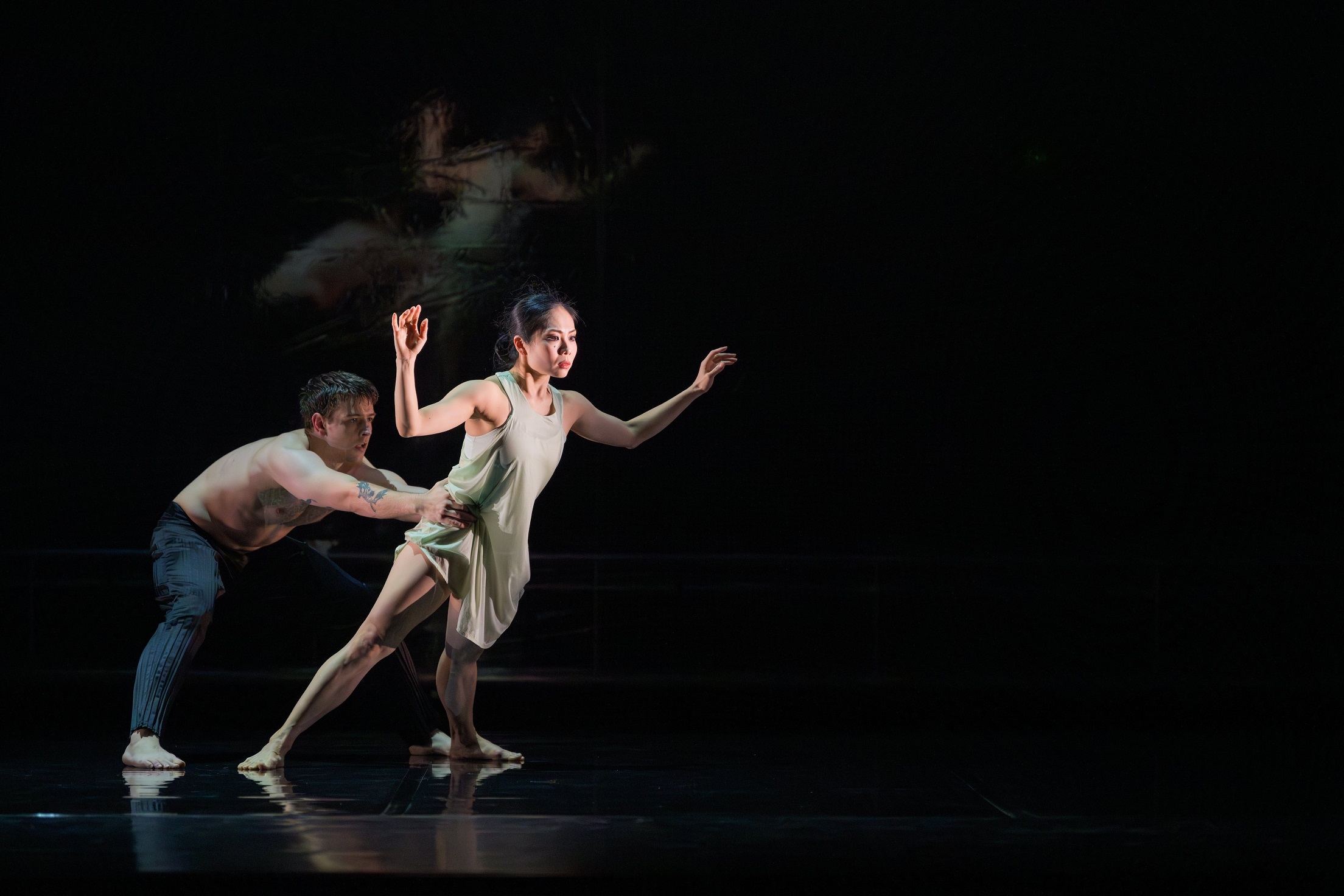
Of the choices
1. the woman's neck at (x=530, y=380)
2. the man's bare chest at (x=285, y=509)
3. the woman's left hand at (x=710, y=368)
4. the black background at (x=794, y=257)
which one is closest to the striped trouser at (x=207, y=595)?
the man's bare chest at (x=285, y=509)

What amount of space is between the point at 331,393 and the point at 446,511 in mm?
541

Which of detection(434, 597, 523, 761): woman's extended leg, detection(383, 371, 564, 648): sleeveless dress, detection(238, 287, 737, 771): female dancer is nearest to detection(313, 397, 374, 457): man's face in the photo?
detection(238, 287, 737, 771): female dancer

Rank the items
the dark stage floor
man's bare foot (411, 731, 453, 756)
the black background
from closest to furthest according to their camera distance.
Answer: the dark stage floor, man's bare foot (411, 731, 453, 756), the black background

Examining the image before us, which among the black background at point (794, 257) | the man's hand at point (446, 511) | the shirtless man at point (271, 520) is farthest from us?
the black background at point (794, 257)

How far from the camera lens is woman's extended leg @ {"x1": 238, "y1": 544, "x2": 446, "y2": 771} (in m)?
3.91

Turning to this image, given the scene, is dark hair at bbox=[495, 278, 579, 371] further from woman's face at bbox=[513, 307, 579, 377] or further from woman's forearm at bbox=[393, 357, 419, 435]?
woman's forearm at bbox=[393, 357, 419, 435]

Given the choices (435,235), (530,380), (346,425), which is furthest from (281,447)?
(435,235)

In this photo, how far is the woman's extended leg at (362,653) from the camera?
154 inches

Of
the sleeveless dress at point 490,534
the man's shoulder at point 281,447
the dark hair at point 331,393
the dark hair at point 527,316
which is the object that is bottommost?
the sleeveless dress at point 490,534

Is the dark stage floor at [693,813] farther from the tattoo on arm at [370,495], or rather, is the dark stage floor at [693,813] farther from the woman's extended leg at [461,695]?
the tattoo on arm at [370,495]

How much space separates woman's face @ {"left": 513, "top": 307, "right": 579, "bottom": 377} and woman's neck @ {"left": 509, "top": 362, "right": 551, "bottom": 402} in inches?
0.9

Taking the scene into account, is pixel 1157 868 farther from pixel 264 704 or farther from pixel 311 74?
pixel 311 74

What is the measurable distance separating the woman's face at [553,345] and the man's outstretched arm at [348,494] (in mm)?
469

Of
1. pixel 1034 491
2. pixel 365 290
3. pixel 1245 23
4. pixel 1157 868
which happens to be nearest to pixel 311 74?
pixel 365 290
